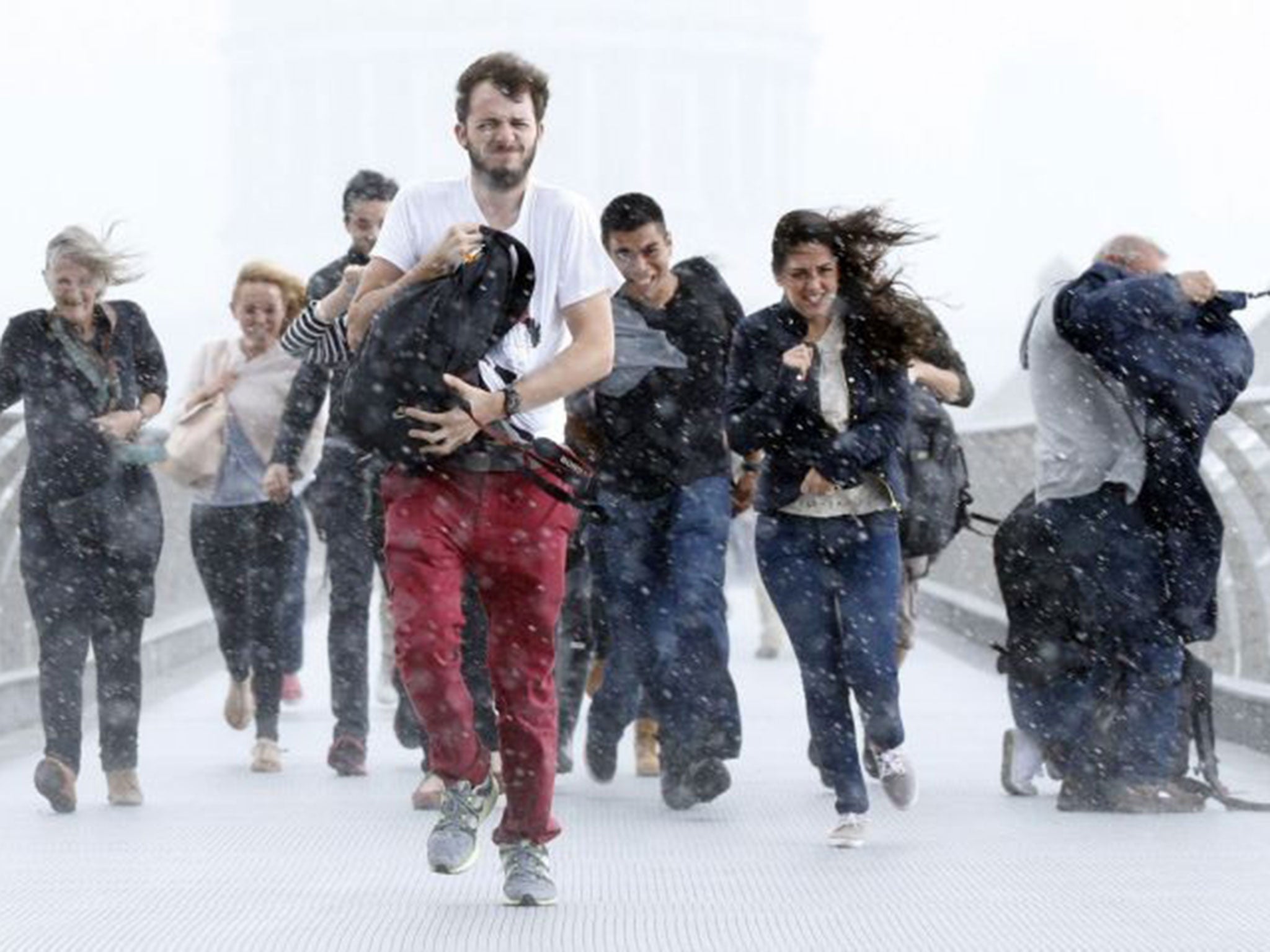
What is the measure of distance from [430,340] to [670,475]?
9.42 feet

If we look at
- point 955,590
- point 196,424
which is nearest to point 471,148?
point 196,424

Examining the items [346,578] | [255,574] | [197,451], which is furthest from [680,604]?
[197,451]

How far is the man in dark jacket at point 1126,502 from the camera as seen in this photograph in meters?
9.24

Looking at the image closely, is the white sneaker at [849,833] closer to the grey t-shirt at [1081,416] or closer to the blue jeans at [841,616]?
the blue jeans at [841,616]

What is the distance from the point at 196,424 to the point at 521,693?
4.80 m

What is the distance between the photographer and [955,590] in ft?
69.9

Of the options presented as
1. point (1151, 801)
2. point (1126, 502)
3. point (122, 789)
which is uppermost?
point (1126, 502)

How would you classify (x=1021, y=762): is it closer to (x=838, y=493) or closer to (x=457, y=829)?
(x=838, y=493)

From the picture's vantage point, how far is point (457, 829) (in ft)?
23.9

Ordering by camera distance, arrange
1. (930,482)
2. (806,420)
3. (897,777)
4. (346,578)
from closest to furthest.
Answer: (806,420), (897,777), (930,482), (346,578)

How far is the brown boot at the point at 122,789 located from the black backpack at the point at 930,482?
2.31m

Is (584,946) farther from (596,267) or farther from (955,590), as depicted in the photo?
(955,590)

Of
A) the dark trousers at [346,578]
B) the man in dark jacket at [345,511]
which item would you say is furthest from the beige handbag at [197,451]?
the dark trousers at [346,578]

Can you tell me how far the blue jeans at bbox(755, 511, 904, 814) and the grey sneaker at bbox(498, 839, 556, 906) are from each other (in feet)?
5.21
